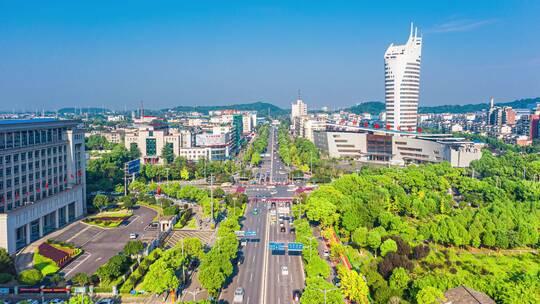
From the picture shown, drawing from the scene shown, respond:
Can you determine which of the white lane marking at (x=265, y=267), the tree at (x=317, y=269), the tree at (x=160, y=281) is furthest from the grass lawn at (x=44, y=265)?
the tree at (x=317, y=269)

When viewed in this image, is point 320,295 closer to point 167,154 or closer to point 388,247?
point 388,247

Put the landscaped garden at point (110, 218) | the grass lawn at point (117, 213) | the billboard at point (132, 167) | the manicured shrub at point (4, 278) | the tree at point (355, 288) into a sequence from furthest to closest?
the billboard at point (132, 167) < the grass lawn at point (117, 213) < the landscaped garden at point (110, 218) < the manicured shrub at point (4, 278) < the tree at point (355, 288)

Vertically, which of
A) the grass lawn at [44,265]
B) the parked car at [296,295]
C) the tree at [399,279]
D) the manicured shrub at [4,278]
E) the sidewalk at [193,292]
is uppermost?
the tree at [399,279]

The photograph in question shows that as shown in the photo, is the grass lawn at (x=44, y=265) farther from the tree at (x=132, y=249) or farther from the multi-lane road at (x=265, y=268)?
the multi-lane road at (x=265, y=268)

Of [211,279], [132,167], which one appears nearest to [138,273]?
[211,279]

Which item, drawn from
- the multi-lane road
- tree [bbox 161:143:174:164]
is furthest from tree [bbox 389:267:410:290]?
tree [bbox 161:143:174:164]

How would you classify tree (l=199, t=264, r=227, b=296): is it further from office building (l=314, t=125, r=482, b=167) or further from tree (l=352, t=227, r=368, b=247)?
office building (l=314, t=125, r=482, b=167)
